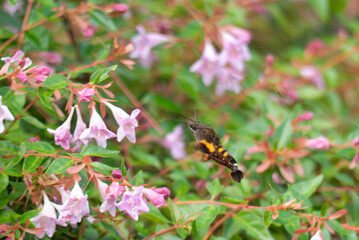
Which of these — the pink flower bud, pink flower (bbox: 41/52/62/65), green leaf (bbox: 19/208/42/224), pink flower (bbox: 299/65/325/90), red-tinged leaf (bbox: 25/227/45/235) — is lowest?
pink flower (bbox: 299/65/325/90)

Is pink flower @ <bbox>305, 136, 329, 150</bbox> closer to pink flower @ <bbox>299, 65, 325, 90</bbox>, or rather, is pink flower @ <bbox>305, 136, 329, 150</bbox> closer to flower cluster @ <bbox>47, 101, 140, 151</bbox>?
flower cluster @ <bbox>47, 101, 140, 151</bbox>

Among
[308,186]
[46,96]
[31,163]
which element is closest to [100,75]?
[46,96]

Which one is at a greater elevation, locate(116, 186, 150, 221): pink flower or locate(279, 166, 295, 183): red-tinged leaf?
locate(116, 186, 150, 221): pink flower

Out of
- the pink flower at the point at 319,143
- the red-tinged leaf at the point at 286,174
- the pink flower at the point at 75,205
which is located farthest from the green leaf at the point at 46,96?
the pink flower at the point at 319,143

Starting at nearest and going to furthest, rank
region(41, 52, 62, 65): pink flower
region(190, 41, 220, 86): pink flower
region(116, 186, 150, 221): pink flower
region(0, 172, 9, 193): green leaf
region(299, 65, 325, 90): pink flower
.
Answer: region(116, 186, 150, 221): pink flower
region(0, 172, 9, 193): green leaf
region(41, 52, 62, 65): pink flower
region(190, 41, 220, 86): pink flower
region(299, 65, 325, 90): pink flower

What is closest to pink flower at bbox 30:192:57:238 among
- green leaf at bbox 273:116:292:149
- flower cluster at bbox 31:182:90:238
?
flower cluster at bbox 31:182:90:238

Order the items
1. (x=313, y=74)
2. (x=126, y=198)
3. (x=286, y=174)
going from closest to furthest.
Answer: (x=126, y=198) → (x=286, y=174) → (x=313, y=74)

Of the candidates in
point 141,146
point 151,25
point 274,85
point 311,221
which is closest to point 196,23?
point 151,25

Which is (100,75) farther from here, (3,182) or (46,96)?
(3,182)
